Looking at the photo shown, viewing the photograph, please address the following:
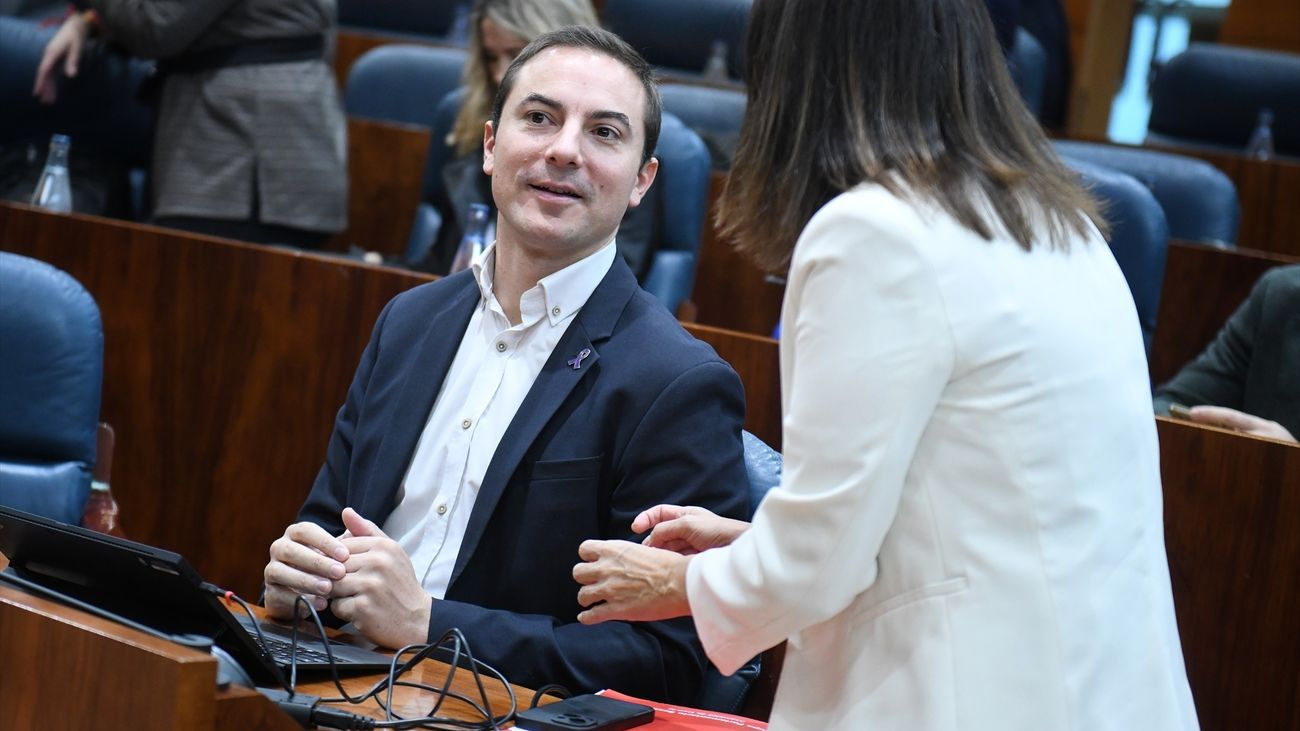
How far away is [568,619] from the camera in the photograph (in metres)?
1.69

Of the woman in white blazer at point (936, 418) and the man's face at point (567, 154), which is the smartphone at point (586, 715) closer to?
the woman in white blazer at point (936, 418)

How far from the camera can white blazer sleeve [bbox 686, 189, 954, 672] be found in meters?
1.09

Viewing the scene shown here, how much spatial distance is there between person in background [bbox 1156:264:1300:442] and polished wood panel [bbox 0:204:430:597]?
4.02 ft

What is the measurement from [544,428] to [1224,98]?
348 cm

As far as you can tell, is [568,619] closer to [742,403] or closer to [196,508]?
[742,403]

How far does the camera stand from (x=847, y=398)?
43.1 inches

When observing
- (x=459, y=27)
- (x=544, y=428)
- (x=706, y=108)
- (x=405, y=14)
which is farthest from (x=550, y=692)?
(x=405, y=14)

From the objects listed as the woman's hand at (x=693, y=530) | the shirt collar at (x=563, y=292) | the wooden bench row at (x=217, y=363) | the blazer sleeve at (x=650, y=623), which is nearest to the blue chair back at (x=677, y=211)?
the wooden bench row at (x=217, y=363)

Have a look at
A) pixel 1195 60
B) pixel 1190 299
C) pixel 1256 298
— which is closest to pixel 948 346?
pixel 1256 298

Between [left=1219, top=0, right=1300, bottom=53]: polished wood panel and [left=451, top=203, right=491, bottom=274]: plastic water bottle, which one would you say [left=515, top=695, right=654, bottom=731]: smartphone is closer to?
[left=451, top=203, right=491, bottom=274]: plastic water bottle

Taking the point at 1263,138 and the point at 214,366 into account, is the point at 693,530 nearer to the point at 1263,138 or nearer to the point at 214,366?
the point at 214,366

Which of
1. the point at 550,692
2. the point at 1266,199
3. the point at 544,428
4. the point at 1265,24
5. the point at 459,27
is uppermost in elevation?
the point at 1265,24

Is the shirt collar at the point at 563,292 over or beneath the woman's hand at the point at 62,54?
beneath

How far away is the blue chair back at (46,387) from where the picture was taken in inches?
82.4
